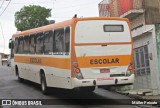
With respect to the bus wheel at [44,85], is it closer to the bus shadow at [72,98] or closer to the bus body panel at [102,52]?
the bus shadow at [72,98]

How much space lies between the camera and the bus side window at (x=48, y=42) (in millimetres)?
14984

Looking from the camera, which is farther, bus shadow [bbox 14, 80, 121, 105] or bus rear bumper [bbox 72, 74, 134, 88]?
bus shadow [bbox 14, 80, 121, 105]

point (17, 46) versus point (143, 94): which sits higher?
point (17, 46)

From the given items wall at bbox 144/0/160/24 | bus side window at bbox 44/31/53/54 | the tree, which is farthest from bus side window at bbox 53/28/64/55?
the tree

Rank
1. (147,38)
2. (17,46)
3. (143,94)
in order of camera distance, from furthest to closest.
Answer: (17,46), (147,38), (143,94)

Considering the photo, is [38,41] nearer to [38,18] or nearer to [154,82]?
[154,82]

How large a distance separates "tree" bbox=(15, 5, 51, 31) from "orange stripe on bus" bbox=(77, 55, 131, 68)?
47084 mm

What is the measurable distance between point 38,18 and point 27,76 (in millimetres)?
41561

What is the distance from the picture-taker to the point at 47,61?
15414 mm

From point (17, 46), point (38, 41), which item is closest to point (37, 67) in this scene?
point (38, 41)

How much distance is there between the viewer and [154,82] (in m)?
17.1

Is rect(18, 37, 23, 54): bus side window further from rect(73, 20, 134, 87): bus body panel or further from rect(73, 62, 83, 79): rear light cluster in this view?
rect(73, 62, 83, 79): rear light cluster

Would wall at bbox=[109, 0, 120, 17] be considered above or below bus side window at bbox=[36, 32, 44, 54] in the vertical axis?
above

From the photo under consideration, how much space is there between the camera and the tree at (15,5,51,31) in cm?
5959
